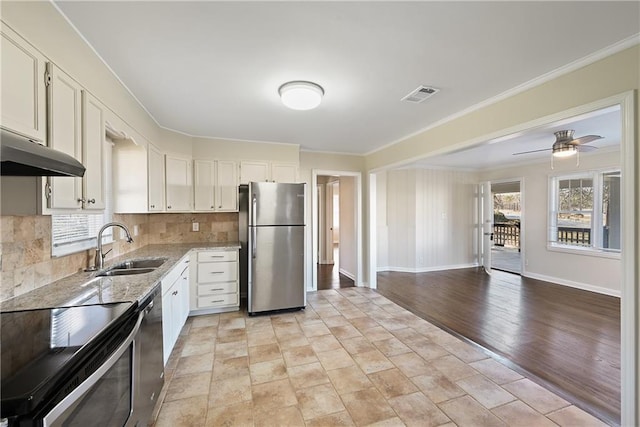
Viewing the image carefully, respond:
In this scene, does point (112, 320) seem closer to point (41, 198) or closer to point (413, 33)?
point (41, 198)

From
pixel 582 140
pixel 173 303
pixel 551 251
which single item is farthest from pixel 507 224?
pixel 173 303

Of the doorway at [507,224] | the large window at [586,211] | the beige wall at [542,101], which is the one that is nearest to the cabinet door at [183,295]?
the beige wall at [542,101]

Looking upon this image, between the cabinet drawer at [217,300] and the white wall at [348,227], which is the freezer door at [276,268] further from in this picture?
the white wall at [348,227]

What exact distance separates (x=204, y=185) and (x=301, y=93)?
2.36 m

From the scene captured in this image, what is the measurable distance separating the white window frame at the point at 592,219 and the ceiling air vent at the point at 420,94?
180 inches

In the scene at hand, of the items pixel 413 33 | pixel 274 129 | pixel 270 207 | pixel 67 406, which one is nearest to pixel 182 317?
pixel 270 207

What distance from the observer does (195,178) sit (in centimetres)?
393

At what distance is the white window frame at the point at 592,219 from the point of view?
476 cm

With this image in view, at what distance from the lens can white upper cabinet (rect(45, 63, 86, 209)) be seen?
4.57ft

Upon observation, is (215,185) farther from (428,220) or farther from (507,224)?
(507,224)

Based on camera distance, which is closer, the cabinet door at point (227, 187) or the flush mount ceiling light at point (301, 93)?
the flush mount ceiling light at point (301, 93)

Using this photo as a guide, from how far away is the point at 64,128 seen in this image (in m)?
1.50

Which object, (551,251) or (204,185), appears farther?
(551,251)

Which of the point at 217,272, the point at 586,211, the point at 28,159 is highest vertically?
the point at 28,159
